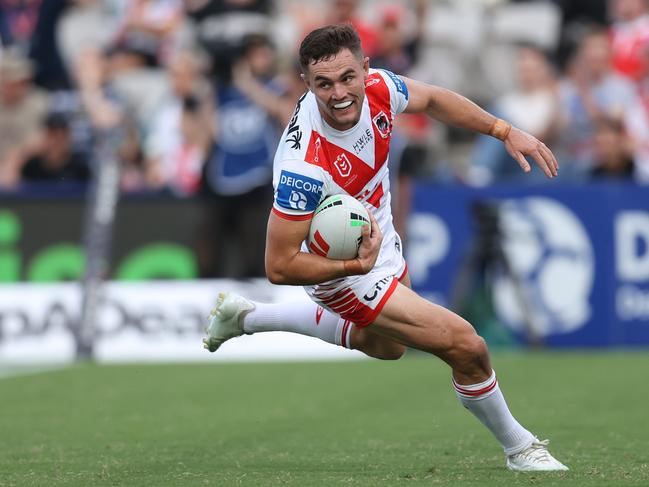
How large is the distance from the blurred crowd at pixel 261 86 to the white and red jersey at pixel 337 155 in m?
7.55

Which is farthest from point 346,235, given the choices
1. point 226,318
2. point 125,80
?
point 125,80

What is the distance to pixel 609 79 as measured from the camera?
661 inches

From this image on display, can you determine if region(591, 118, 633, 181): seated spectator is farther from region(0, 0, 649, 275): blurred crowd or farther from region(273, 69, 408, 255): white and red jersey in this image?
Result: region(273, 69, 408, 255): white and red jersey

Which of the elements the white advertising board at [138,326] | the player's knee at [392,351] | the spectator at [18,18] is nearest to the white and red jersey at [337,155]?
the player's knee at [392,351]

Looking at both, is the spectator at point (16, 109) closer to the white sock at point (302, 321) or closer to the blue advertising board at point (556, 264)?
the blue advertising board at point (556, 264)

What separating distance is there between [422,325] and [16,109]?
40.7 ft

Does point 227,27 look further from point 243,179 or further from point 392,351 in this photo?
point 392,351

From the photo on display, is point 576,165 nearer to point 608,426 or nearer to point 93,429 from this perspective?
point 608,426

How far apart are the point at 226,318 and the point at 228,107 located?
797 centimetres

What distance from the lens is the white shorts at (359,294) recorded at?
740 cm

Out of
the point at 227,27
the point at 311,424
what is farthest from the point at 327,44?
the point at 227,27

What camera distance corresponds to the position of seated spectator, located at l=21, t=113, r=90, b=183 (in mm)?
17000

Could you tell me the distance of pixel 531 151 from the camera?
7.49m

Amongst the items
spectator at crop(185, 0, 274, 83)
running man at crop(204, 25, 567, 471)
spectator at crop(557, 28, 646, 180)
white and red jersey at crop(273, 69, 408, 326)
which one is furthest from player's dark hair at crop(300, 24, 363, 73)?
spectator at crop(557, 28, 646, 180)
